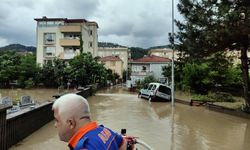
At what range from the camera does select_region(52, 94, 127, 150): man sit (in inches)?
76.7

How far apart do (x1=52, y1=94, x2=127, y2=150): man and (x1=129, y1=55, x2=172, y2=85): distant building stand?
6602 centimetres

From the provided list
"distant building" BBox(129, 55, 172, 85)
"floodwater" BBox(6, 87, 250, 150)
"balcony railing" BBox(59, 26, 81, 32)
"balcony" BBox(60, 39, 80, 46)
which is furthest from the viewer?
"distant building" BBox(129, 55, 172, 85)

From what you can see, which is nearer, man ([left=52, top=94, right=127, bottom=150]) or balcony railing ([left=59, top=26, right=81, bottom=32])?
man ([left=52, top=94, right=127, bottom=150])

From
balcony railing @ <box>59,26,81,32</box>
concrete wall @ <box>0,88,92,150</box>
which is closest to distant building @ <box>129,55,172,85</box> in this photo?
balcony railing @ <box>59,26,81,32</box>

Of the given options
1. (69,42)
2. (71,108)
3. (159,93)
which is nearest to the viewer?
(71,108)

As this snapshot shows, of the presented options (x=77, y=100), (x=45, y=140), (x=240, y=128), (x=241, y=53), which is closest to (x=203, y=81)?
(x=241, y=53)

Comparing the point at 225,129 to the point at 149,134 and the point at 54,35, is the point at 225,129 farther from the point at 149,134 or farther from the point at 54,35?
the point at 54,35

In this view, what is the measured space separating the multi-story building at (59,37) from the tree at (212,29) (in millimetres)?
39526

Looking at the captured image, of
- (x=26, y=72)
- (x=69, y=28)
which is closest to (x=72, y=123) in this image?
(x=26, y=72)

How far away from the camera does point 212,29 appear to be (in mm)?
17875

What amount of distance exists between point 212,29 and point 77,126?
16.6 metres

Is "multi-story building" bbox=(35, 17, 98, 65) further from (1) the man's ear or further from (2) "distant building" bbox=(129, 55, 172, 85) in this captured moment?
(1) the man's ear

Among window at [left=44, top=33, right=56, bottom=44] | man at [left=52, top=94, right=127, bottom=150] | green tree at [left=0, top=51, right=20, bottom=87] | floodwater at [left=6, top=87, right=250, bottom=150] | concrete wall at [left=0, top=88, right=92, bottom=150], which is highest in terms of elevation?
window at [left=44, top=33, right=56, bottom=44]

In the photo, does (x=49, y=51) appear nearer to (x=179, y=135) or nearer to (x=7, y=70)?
(x=7, y=70)
